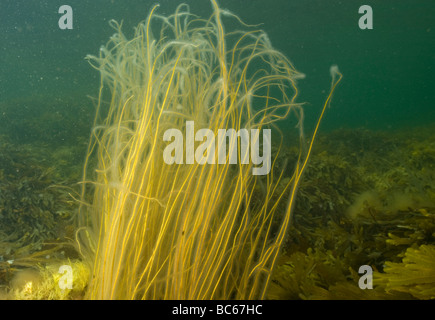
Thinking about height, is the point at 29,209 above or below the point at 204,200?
below

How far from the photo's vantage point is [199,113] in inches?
57.6

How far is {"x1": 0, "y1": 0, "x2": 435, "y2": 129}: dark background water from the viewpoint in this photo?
2536 centimetres

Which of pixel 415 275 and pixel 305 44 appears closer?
pixel 415 275

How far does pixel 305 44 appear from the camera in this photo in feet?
129

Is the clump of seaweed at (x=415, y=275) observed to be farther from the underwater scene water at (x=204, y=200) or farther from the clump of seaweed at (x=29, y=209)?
the clump of seaweed at (x=29, y=209)

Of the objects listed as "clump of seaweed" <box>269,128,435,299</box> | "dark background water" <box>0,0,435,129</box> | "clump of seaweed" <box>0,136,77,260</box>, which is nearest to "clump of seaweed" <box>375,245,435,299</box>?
"clump of seaweed" <box>269,128,435,299</box>

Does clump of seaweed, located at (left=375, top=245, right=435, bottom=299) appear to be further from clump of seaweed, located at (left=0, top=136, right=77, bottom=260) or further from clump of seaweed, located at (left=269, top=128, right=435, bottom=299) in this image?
clump of seaweed, located at (left=0, top=136, right=77, bottom=260)

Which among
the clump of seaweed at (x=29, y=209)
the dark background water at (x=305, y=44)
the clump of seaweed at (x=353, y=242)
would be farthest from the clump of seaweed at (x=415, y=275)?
the dark background water at (x=305, y=44)

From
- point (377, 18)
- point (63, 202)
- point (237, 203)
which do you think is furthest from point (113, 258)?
point (377, 18)

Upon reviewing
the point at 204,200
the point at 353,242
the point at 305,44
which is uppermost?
the point at 305,44

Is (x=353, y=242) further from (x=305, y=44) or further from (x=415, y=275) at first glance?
(x=305, y=44)

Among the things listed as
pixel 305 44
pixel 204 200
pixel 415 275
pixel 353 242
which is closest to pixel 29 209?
pixel 204 200

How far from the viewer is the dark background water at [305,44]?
83.2ft
